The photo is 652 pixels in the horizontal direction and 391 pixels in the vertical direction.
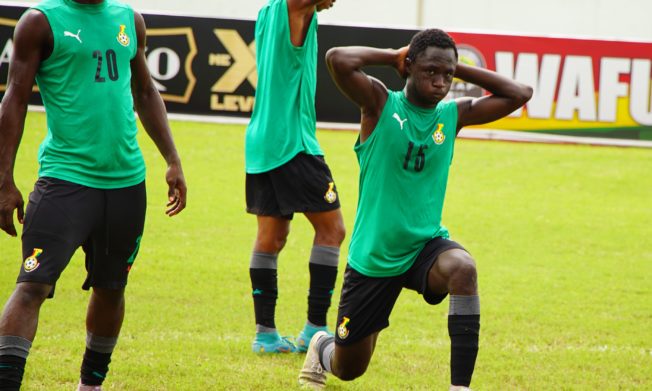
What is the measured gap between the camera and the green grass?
6547mm

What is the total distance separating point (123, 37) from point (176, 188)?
854mm

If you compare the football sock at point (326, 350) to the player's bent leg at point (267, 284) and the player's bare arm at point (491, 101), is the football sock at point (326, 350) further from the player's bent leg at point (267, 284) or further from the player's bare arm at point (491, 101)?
the player's bare arm at point (491, 101)

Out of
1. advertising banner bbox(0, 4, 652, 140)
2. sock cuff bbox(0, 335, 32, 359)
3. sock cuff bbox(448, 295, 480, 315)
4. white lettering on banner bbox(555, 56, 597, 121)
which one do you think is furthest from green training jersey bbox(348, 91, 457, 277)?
white lettering on banner bbox(555, 56, 597, 121)

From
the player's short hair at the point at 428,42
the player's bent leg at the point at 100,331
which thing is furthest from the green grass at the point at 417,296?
the player's short hair at the point at 428,42

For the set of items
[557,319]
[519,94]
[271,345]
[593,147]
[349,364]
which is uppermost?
[519,94]

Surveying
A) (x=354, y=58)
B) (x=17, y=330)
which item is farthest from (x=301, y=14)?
(x=17, y=330)

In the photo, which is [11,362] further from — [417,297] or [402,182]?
[417,297]

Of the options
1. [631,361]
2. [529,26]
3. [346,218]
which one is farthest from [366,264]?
[529,26]

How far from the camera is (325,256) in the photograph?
23.2ft

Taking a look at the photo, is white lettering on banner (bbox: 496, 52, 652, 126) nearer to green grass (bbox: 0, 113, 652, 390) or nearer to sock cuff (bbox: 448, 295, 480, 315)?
green grass (bbox: 0, 113, 652, 390)

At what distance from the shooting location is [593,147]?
61.3ft

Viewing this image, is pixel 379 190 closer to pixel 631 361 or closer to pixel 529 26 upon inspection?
pixel 631 361

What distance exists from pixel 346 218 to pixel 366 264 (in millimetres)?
7528

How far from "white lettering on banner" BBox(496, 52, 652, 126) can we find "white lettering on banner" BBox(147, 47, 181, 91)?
17.5ft
